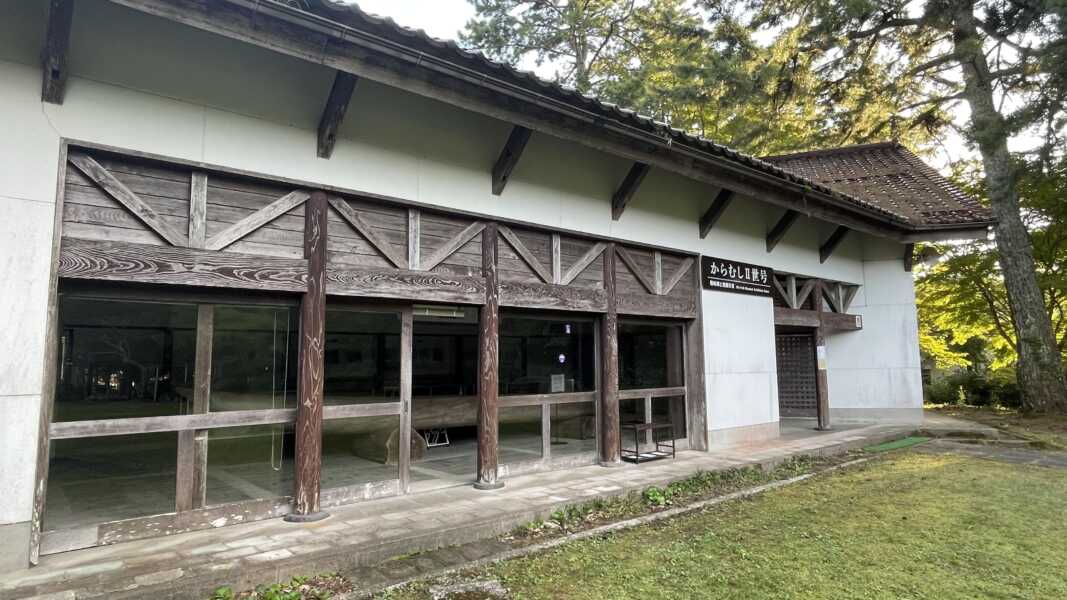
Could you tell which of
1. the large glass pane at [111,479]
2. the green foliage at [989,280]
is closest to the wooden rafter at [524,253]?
the large glass pane at [111,479]

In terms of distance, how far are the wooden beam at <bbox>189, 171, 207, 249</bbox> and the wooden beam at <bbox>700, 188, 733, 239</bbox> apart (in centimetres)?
592

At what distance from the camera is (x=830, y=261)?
10617 mm

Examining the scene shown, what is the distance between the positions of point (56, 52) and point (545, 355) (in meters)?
4.62

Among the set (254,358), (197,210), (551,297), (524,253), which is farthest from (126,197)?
(551,297)

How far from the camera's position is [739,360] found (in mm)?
8289

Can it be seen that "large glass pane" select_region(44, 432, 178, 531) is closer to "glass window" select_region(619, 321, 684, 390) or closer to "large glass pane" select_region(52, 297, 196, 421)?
"large glass pane" select_region(52, 297, 196, 421)

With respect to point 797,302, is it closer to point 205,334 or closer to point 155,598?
point 205,334

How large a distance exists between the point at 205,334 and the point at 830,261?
9.97 meters

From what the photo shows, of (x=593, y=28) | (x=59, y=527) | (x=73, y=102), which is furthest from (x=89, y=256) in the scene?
(x=593, y=28)

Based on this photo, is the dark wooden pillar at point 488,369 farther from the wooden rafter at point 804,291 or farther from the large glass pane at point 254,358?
the wooden rafter at point 804,291

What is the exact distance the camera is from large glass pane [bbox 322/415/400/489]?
195 inches

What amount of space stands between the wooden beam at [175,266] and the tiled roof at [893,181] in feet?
34.1

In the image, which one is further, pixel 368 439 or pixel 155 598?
pixel 368 439

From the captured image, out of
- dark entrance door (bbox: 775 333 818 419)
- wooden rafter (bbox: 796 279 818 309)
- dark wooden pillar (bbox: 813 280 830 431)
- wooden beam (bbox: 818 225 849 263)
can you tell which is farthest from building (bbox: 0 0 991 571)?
dark entrance door (bbox: 775 333 818 419)
